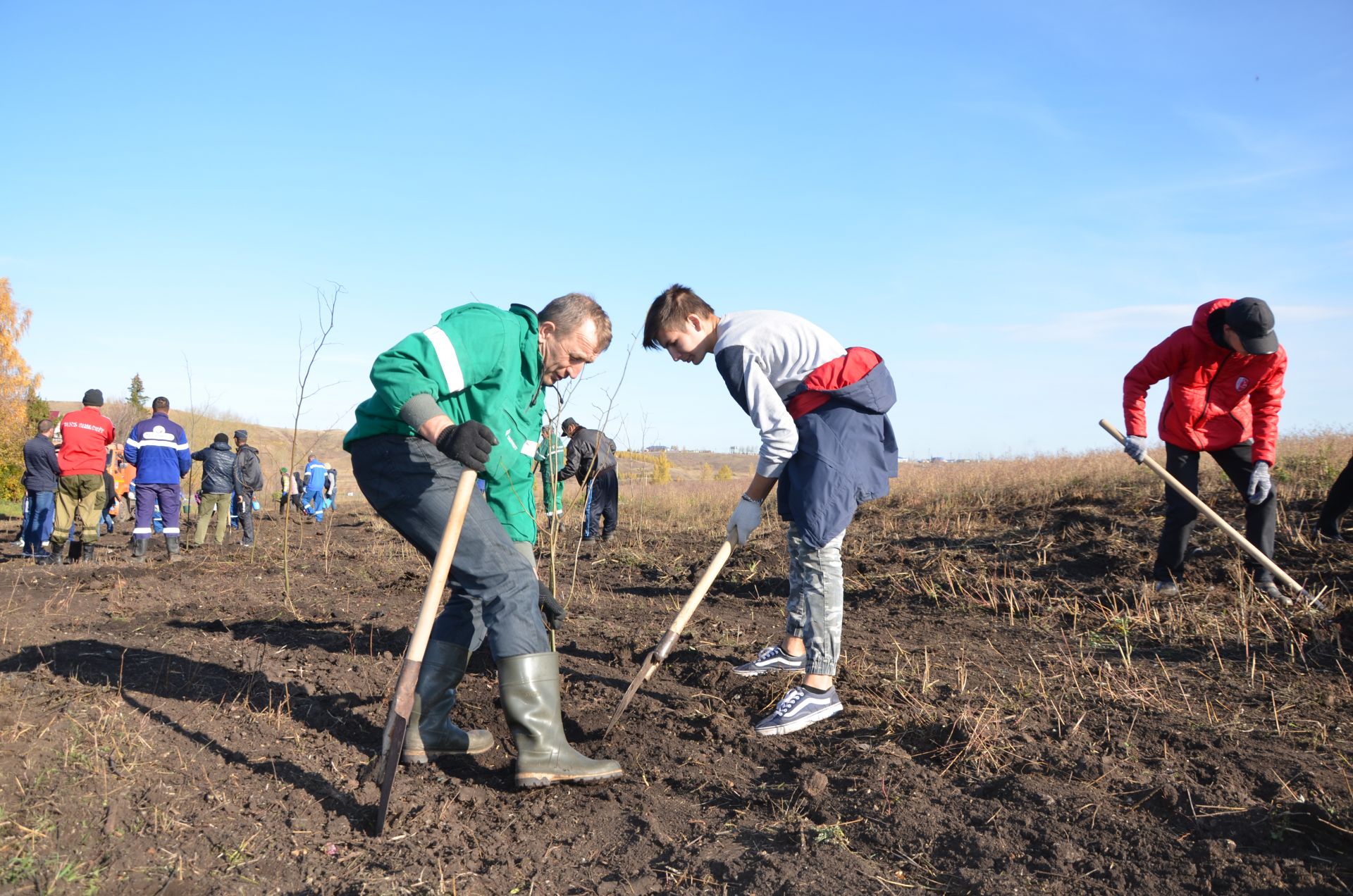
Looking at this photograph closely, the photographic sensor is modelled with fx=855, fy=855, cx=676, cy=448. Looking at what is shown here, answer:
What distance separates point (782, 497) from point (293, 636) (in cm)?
307

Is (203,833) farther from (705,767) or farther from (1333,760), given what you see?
(1333,760)

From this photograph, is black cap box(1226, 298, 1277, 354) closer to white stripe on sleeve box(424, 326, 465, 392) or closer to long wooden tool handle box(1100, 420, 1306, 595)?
long wooden tool handle box(1100, 420, 1306, 595)

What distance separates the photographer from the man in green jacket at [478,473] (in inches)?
106

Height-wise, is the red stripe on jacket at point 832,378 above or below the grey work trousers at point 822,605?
above

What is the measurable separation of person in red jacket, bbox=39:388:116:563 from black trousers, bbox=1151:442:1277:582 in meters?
10.3

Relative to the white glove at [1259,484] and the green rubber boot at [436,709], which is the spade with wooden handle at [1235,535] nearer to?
the white glove at [1259,484]

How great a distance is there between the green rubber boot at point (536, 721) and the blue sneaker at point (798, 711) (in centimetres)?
78

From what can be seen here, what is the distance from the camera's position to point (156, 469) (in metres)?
9.38

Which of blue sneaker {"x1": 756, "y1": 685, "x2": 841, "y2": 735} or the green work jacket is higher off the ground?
the green work jacket

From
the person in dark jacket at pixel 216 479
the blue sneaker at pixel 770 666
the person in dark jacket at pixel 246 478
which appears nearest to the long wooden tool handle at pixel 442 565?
the blue sneaker at pixel 770 666

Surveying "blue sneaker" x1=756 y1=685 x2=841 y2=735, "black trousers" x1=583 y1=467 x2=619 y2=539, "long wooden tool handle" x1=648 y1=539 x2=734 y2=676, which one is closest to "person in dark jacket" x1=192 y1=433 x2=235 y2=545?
"black trousers" x1=583 y1=467 x2=619 y2=539

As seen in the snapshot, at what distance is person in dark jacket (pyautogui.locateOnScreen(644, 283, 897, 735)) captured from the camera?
3277 mm

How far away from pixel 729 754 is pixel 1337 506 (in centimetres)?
498

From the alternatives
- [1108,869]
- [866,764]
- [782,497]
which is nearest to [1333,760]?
[1108,869]
